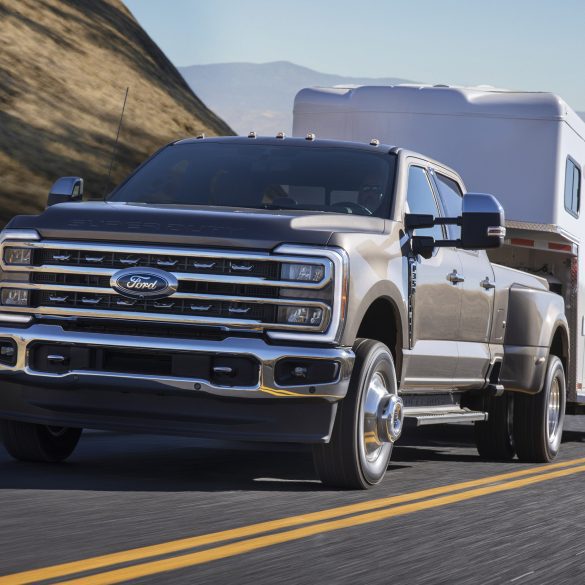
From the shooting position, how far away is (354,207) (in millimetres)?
9555

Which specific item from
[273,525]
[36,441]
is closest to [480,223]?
[36,441]

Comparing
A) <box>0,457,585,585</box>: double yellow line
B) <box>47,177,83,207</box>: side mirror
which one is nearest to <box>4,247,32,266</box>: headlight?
<box>47,177,83,207</box>: side mirror

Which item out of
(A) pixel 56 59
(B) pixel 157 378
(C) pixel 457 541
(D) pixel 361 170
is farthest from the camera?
(A) pixel 56 59

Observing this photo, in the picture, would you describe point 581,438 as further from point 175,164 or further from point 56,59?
point 56,59

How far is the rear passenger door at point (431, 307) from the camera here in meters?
9.62

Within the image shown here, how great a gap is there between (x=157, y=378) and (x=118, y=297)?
55 cm

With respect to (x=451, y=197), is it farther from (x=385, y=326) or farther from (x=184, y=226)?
(x=184, y=226)

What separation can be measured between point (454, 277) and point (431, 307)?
0.53m

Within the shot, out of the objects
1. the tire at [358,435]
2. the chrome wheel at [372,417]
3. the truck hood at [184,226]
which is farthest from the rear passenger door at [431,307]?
the truck hood at [184,226]

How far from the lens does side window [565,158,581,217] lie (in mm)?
15094

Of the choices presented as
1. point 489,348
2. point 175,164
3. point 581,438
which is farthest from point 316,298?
point 581,438

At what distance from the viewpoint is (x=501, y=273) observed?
11.7 m

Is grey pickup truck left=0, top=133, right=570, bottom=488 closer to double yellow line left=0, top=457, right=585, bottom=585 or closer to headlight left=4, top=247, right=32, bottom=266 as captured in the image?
headlight left=4, top=247, right=32, bottom=266

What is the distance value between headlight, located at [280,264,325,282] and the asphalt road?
118 cm
